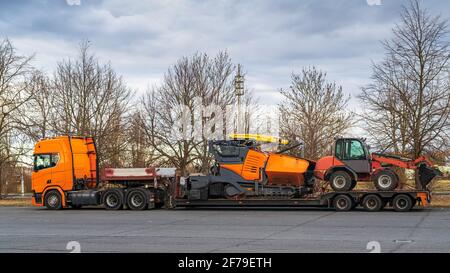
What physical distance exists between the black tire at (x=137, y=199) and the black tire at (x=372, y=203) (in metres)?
9.93

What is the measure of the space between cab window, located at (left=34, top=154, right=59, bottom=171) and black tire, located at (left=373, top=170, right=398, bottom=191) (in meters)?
15.2

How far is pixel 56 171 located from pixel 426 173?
1713 cm

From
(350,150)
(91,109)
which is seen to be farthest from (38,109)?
(350,150)

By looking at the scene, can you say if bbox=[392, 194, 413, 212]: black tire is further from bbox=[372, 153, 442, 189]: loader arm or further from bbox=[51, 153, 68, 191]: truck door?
bbox=[51, 153, 68, 191]: truck door

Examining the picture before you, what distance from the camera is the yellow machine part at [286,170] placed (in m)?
25.5

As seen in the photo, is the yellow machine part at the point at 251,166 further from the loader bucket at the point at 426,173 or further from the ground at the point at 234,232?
the loader bucket at the point at 426,173

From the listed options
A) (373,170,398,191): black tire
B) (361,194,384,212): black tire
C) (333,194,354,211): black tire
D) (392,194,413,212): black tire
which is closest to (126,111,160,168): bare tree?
(333,194,354,211): black tire

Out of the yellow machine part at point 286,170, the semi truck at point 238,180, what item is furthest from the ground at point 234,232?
the yellow machine part at point 286,170

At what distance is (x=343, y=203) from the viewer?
79.2 ft

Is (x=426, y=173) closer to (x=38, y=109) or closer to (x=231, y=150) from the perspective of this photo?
(x=231, y=150)
